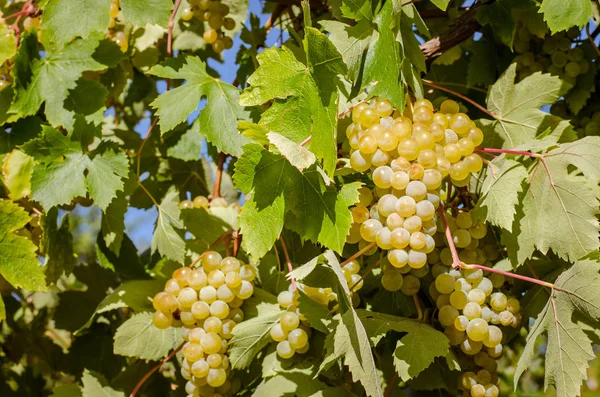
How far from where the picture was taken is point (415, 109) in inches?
41.4

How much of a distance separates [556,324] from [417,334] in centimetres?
24

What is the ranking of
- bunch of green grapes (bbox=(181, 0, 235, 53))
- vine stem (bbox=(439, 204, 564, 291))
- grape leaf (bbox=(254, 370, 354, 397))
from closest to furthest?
1. vine stem (bbox=(439, 204, 564, 291))
2. grape leaf (bbox=(254, 370, 354, 397))
3. bunch of green grapes (bbox=(181, 0, 235, 53))

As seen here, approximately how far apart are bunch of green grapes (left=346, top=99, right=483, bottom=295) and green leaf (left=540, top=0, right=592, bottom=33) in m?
0.28

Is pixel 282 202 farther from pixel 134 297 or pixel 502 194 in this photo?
pixel 134 297

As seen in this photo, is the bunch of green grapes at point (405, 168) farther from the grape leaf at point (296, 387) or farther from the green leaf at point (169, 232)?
the green leaf at point (169, 232)

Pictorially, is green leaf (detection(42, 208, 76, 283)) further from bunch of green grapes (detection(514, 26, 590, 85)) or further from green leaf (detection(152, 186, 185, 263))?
bunch of green grapes (detection(514, 26, 590, 85))

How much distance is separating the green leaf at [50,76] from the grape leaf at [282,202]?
0.58 meters

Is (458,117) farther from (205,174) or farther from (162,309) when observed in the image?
(205,174)

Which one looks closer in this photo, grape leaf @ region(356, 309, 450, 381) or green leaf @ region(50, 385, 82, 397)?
grape leaf @ region(356, 309, 450, 381)

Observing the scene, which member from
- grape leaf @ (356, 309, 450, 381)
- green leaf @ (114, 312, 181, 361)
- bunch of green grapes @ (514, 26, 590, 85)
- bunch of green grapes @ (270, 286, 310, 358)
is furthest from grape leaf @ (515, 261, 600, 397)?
green leaf @ (114, 312, 181, 361)

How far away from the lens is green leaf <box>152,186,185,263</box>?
1438mm

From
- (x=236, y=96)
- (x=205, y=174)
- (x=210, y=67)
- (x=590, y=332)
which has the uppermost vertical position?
(x=236, y=96)

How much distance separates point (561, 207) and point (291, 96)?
0.50 metres

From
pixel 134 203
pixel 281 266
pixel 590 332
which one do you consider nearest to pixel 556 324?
pixel 590 332
